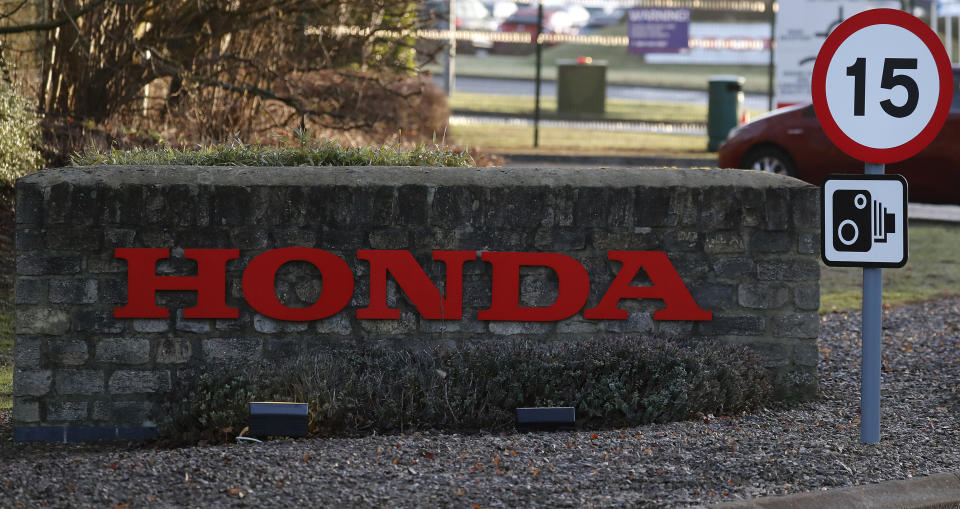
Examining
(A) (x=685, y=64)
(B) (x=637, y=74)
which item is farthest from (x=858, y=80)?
(A) (x=685, y=64)

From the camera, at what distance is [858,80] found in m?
5.78

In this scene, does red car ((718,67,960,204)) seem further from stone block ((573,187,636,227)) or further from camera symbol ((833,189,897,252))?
camera symbol ((833,189,897,252))

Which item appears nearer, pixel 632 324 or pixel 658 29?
pixel 632 324

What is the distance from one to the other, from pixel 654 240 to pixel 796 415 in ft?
4.05

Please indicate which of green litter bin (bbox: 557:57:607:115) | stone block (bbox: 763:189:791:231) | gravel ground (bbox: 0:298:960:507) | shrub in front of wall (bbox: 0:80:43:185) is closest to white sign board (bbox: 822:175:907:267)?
gravel ground (bbox: 0:298:960:507)

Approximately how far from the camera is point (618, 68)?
172 ft

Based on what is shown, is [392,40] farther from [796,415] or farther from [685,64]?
[685,64]

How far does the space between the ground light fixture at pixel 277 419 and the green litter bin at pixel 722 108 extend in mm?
Result: 18516

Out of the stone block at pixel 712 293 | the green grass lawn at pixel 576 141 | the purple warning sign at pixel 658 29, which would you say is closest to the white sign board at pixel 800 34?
the green grass lawn at pixel 576 141

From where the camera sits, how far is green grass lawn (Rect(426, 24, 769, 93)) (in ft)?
149

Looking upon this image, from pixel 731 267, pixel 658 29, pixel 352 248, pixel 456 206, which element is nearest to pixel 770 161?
pixel 731 267

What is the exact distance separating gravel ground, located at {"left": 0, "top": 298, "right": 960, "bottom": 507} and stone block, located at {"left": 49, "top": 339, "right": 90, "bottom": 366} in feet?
1.53

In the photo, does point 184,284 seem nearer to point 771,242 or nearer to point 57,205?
point 57,205

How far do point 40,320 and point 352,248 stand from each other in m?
1.71
